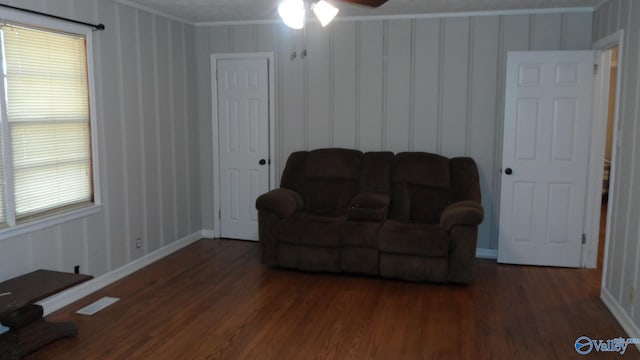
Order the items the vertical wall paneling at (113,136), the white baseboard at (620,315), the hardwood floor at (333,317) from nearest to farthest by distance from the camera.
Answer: the hardwood floor at (333,317) → the white baseboard at (620,315) → the vertical wall paneling at (113,136)

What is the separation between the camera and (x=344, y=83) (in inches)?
207

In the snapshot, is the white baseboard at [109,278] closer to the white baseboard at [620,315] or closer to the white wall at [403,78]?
the white wall at [403,78]

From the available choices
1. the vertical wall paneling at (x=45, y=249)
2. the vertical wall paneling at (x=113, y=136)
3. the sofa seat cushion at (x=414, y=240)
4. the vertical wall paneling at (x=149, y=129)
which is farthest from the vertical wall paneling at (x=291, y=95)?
the vertical wall paneling at (x=45, y=249)

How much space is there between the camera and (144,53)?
4676 millimetres

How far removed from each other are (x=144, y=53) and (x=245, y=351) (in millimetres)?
2915

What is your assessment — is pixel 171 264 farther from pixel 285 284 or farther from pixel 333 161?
pixel 333 161

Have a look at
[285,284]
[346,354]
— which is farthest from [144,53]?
[346,354]

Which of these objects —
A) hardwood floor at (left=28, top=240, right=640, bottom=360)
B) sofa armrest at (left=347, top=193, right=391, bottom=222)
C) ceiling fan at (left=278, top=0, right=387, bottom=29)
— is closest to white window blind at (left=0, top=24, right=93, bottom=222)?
hardwood floor at (left=28, top=240, right=640, bottom=360)

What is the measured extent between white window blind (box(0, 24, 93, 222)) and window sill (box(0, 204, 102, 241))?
62mm

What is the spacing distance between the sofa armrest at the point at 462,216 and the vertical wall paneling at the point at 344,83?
4.67 feet

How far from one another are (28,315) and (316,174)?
2.77m

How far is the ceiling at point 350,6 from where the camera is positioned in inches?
172

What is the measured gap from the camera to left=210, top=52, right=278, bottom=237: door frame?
214 inches

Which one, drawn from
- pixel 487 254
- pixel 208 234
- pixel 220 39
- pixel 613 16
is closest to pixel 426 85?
pixel 613 16
